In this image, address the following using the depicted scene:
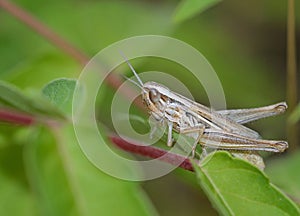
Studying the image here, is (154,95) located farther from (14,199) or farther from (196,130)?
(14,199)

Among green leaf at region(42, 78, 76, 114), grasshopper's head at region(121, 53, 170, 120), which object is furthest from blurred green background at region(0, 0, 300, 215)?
green leaf at region(42, 78, 76, 114)

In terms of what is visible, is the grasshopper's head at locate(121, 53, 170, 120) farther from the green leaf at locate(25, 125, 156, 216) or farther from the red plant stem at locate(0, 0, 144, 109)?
the red plant stem at locate(0, 0, 144, 109)

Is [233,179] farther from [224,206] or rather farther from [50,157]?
[50,157]

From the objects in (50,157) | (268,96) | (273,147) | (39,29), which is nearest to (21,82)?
(39,29)

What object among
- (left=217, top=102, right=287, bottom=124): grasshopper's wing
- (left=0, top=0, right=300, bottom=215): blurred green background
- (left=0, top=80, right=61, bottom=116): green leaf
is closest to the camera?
(left=0, top=80, right=61, bottom=116): green leaf

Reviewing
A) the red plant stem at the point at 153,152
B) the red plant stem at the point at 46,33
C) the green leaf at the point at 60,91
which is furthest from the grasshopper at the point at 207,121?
the red plant stem at the point at 46,33

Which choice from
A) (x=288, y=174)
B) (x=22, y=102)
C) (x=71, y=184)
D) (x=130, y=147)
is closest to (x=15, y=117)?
(x=22, y=102)

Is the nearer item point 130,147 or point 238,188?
point 238,188
